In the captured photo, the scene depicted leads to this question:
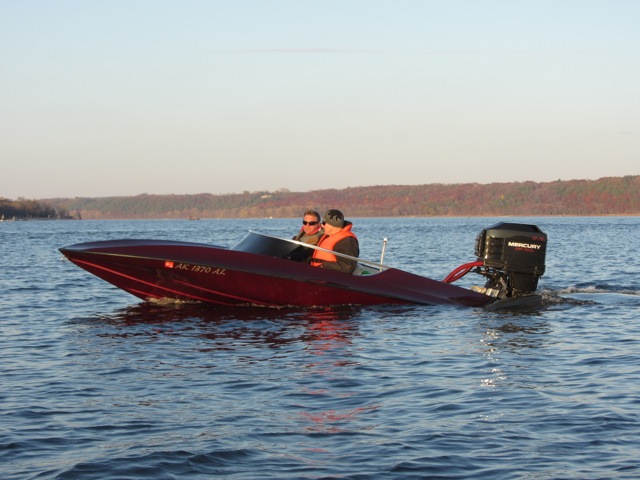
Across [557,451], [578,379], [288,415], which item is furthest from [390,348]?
[557,451]

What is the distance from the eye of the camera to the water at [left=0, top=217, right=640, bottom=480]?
6.52 metres

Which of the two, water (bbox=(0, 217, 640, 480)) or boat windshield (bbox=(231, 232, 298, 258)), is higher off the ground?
boat windshield (bbox=(231, 232, 298, 258))

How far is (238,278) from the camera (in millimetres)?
14906

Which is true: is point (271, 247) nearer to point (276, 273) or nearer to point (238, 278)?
point (276, 273)

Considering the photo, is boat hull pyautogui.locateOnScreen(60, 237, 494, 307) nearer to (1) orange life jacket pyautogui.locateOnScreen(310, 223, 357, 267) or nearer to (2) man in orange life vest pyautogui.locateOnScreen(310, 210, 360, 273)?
(2) man in orange life vest pyautogui.locateOnScreen(310, 210, 360, 273)

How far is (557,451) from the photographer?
6.77 m

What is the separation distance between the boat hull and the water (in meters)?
0.29

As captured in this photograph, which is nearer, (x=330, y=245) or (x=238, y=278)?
(x=238, y=278)

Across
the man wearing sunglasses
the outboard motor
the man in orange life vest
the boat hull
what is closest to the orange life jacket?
the man in orange life vest

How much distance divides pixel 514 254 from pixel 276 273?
388 cm

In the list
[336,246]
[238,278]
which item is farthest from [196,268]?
[336,246]

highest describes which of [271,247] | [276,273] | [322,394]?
[271,247]

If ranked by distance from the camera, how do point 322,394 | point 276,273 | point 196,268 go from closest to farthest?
point 322,394 < point 196,268 < point 276,273

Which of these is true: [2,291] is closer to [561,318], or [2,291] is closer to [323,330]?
[323,330]
